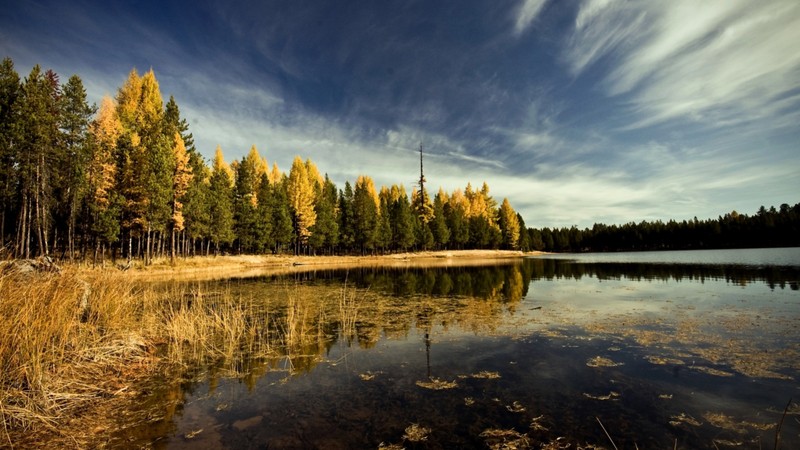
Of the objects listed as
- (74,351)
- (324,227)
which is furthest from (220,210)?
(74,351)

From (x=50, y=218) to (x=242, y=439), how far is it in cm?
3842

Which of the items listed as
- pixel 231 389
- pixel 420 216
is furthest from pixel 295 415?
pixel 420 216

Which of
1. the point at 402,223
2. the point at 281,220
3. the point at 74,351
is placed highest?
the point at 402,223

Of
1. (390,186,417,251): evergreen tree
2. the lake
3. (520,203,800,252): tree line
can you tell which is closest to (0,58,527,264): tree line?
(390,186,417,251): evergreen tree

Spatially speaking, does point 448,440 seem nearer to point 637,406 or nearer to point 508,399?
point 508,399

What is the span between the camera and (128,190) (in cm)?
3123

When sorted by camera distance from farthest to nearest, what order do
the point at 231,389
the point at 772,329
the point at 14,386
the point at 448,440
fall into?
the point at 772,329 < the point at 231,389 < the point at 14,386 < the point at 448,440

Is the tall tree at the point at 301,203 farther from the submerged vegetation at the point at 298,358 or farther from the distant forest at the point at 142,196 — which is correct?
the submerged vegetation at the point at 298,358

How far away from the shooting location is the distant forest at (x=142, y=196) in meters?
25.5

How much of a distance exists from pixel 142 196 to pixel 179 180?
427 centimetres

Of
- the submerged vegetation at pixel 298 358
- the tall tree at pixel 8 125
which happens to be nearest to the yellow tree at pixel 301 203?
the tall tree at pixel 8 125

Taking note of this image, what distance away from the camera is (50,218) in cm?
3000

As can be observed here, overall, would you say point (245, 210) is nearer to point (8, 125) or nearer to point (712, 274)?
point (8, 125)

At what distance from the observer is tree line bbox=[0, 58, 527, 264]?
25.4m
